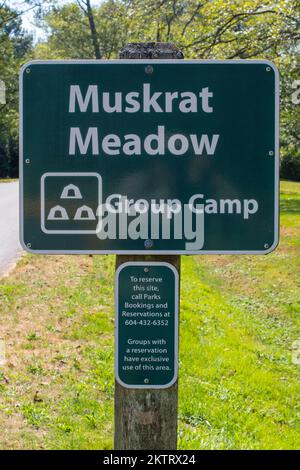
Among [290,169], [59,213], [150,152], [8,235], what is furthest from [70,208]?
[290,169]

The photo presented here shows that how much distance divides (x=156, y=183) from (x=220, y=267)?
42.4ft

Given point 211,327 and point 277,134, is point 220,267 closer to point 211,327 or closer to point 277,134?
point 211,327

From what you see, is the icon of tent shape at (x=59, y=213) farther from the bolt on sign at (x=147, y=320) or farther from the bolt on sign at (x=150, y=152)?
the bolt on sign at (x=147, y=320)

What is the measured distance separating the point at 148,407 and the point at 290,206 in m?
25.1

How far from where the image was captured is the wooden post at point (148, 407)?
2.32 metres

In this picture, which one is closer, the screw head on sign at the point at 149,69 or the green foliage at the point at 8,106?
the screw head on sign at the point at 149,69

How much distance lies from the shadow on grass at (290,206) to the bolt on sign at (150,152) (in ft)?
73.3

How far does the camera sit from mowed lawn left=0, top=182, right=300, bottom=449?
4.58m

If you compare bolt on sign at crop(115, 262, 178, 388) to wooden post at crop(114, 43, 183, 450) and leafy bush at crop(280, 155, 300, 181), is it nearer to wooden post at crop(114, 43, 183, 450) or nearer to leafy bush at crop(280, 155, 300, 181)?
wooden post at crop(114, 43, 183, 450)

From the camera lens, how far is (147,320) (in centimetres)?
229

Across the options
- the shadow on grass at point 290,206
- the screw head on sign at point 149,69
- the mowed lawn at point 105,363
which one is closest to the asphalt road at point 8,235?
the mowed lawn at point 105,363

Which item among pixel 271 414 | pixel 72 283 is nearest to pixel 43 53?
pixel 72 283

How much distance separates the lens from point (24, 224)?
7.57 ft

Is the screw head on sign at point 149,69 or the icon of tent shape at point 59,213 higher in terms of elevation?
the screw head on sign at point 149,69
